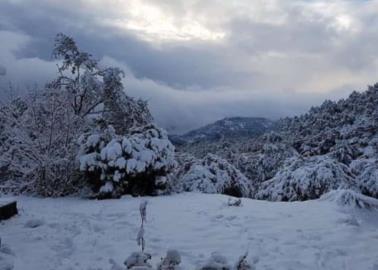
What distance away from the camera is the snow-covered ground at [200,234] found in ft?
20.8

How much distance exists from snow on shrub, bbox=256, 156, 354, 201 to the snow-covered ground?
A: 4010 millimetres

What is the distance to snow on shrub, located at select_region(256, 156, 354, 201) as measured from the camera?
539 inches

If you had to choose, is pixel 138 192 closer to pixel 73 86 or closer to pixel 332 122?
pixel 73 86

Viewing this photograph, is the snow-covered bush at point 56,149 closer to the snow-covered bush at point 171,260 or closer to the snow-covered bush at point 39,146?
the snow-covered bush at point 39,146

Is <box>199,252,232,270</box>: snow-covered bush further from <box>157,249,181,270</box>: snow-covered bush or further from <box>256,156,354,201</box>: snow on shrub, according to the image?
<box>256,156,354,201</box>: snow on shrub

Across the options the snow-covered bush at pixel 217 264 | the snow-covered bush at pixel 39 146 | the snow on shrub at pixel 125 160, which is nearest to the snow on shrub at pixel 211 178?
the snow on shrub at pixel 125 160

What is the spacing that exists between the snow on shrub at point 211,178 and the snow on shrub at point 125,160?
164 cm

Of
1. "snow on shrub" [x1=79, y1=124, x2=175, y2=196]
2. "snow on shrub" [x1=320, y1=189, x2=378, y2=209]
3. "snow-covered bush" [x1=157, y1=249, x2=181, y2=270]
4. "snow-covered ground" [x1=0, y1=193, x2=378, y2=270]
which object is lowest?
"snow-covered ground" [x1=0, y1=193, x2=378, y2=270]

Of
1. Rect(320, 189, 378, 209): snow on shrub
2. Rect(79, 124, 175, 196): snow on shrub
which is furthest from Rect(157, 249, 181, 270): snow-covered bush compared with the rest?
Rect(79, 124, 175, 196): snow on shrub

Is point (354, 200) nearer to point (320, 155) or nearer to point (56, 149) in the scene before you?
point (56, 149)

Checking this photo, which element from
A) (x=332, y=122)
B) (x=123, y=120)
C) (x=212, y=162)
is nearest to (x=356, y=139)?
(x=332, y=122)

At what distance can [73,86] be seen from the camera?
1658cm

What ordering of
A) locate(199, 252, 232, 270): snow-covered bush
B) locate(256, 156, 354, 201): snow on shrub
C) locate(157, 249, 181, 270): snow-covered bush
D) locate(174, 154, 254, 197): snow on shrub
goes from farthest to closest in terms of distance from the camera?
1. locate(174, 154, 254, 197): snow on shrub
2. locate(256, 156, 354, 201): snow on shrub
3. locate(199, 252, 232, 270): snow-covered bush
4. locate(157, 249, 181, 270): snow-covered bush

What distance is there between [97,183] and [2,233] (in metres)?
4.58
